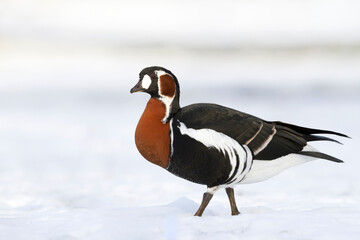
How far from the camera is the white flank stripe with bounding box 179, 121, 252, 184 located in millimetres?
5660

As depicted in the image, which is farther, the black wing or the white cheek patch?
the white cheek patch

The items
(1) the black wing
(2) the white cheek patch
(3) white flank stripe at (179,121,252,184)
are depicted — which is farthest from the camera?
(2) the white cheek patch

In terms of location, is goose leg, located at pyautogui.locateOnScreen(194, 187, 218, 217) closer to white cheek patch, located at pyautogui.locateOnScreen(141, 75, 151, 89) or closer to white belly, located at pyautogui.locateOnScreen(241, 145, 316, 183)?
white belly, located at pyautogui.locateOnScreen(241, 145, 316, 183)

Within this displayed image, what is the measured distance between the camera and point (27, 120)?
611 inches

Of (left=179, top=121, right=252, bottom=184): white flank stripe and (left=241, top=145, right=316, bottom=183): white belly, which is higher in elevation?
(left=179, top=121, right=252, bottom=184): white flank stripe

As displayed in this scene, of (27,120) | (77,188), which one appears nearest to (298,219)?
(77,188)

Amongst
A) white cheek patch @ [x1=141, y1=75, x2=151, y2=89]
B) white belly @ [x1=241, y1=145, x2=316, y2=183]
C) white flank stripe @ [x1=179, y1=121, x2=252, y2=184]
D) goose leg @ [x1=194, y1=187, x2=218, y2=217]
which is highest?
white cheek patch @ [x1=141, y1=75, x2=151, y2=89]

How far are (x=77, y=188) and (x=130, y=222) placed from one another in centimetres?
366

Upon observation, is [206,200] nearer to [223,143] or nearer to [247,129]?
[223,143]

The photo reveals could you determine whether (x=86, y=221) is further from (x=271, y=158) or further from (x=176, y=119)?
(x=271, y=158)

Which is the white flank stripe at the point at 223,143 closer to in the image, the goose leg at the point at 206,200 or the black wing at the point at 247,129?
the black wing at the point at 247,129

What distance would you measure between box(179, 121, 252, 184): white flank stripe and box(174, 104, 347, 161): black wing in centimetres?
4

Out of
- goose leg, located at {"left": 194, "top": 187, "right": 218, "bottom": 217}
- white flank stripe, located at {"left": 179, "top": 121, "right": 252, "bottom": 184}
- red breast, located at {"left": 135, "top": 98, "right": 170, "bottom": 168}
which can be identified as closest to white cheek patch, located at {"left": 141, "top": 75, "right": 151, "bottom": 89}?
red breast, located at {"left": 135, "top": 98, "right": 170, "bottom": 168}

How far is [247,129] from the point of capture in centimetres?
591
